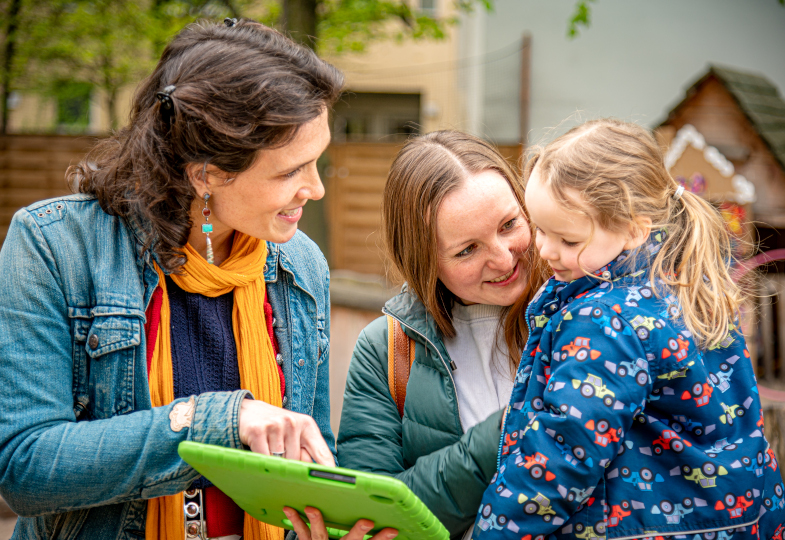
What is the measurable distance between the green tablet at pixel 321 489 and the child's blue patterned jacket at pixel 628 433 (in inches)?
10.4

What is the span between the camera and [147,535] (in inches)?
A: 63.2

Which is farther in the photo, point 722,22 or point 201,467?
point 722,22

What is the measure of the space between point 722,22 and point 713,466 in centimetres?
1007

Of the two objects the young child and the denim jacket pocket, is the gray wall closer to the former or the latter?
the young child

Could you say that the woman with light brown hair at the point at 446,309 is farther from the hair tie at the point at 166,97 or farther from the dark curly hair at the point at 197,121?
the hair tie at the point at 166,97

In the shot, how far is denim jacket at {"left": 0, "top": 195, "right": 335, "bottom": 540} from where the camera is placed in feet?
4.54

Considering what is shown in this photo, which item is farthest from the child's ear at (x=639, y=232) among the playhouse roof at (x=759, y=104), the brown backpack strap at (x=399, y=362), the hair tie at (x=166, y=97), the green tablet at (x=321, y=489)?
the playhouse roof at (x=759, y=104)

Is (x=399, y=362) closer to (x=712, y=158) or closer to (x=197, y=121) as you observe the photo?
(x=197, y=121)

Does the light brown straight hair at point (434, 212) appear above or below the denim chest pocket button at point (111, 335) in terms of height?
above

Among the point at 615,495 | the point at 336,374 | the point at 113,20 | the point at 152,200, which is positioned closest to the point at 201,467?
the point at 152,200

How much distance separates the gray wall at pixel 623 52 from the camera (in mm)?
9484

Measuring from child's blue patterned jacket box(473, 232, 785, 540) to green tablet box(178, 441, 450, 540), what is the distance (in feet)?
0.87

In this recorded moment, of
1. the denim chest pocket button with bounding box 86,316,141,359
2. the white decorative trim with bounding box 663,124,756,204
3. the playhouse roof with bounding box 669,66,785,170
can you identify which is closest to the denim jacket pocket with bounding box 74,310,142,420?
the denim chest pocket button with bounding box 86,316,141,359

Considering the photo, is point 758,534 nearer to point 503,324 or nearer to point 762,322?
point 503,324
